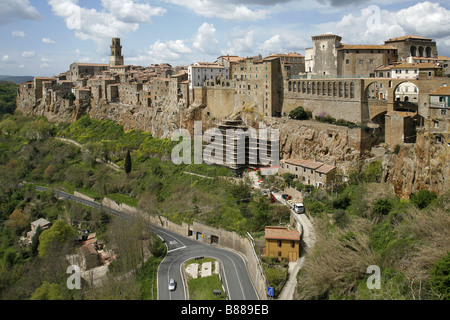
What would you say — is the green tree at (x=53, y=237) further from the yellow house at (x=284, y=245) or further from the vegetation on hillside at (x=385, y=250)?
the vegetation on hillside at (x=385, y=250)

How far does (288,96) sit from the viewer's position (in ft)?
124

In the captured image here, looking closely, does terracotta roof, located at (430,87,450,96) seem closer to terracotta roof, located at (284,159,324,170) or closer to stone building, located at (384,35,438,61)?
terracotta roof, located at (284,159,324,170)

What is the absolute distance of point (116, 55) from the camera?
73938mm

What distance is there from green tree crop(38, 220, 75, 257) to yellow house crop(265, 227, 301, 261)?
17.5 metres

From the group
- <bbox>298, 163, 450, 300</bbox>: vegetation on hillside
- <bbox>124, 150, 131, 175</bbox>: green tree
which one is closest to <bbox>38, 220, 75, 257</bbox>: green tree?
<bbox>124, 150, 131, 175</bbox>: green tree

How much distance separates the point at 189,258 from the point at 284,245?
7823mm

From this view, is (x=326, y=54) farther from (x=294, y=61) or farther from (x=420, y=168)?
(x=420, y=168)

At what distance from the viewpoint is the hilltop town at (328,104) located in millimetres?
25016

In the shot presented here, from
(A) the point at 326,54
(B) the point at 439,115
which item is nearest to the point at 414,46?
(A) the point at 326,54

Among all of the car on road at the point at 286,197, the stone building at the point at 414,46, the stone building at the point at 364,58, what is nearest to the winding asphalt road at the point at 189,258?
the car on road at the point at 286,197

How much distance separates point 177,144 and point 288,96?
13.6 metres

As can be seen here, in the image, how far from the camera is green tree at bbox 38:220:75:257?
104 feet

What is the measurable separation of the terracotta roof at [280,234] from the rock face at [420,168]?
7.03m
